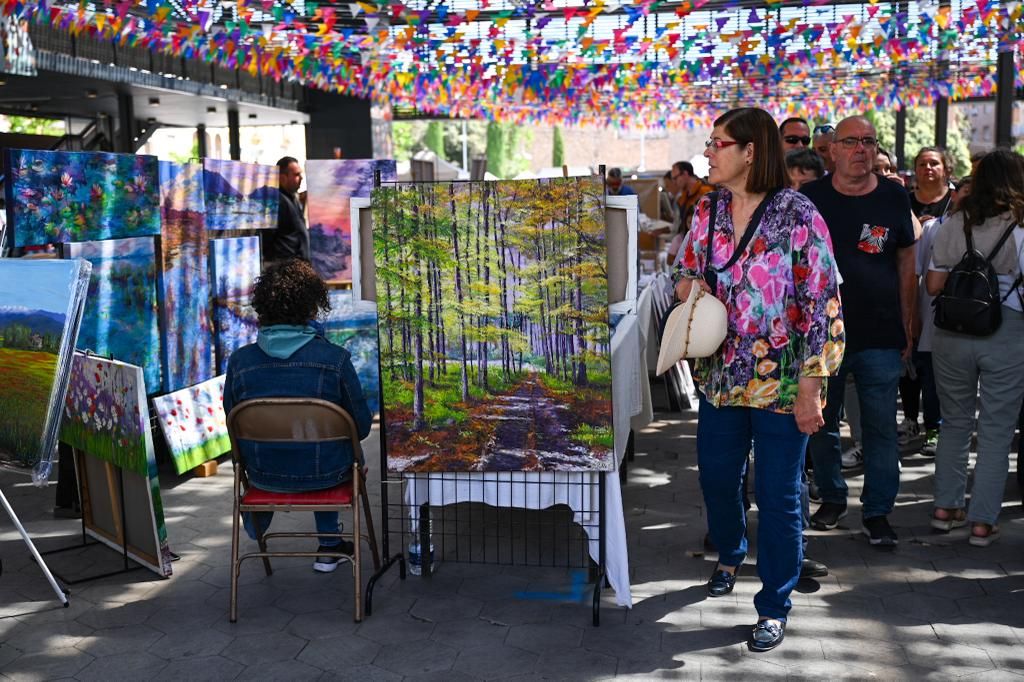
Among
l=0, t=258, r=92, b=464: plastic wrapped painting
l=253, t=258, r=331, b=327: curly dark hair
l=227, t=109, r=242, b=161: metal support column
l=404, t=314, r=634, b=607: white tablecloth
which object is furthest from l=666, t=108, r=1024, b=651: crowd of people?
l=227, t=109, r=242, b=161: metal support column

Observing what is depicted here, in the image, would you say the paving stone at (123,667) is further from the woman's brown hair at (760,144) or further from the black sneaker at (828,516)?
the black sneaker at (828,516)

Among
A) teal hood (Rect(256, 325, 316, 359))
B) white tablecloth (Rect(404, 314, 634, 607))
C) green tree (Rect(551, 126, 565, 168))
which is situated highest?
green tree (Rect(551, 126, 565, 168))

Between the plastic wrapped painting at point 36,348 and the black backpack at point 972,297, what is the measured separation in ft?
10.9

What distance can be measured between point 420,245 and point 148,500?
1469 millimetres

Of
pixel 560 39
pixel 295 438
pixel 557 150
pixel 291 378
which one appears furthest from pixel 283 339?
pixel 557 150

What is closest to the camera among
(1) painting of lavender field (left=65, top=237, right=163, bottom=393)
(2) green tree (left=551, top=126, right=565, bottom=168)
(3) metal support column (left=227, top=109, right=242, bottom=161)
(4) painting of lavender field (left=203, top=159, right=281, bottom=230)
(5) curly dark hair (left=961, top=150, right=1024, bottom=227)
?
(5) curly dark hair (left=961, top=150, right=1024, bottom=227)

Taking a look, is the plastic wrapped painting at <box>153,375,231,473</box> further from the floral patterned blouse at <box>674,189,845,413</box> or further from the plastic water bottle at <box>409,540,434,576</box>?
the floral patterned blouse at <box>674,189,845,413</box>

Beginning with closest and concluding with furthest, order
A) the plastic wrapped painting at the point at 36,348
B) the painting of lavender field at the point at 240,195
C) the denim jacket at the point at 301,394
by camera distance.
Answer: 1. the denim jacket at the point at 301,394
2. the plastic wrapped painting at the point at 36,348
3. the painting of lavender field at the point at 240,195

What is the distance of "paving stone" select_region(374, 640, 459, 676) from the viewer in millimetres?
3367

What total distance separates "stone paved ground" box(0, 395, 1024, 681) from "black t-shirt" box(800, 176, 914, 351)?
94cm

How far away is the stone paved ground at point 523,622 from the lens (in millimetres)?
3379

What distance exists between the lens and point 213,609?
12.9ft

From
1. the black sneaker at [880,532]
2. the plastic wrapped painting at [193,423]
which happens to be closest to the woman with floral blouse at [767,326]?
the black sneaker at [880,532]

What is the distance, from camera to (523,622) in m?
3.75
